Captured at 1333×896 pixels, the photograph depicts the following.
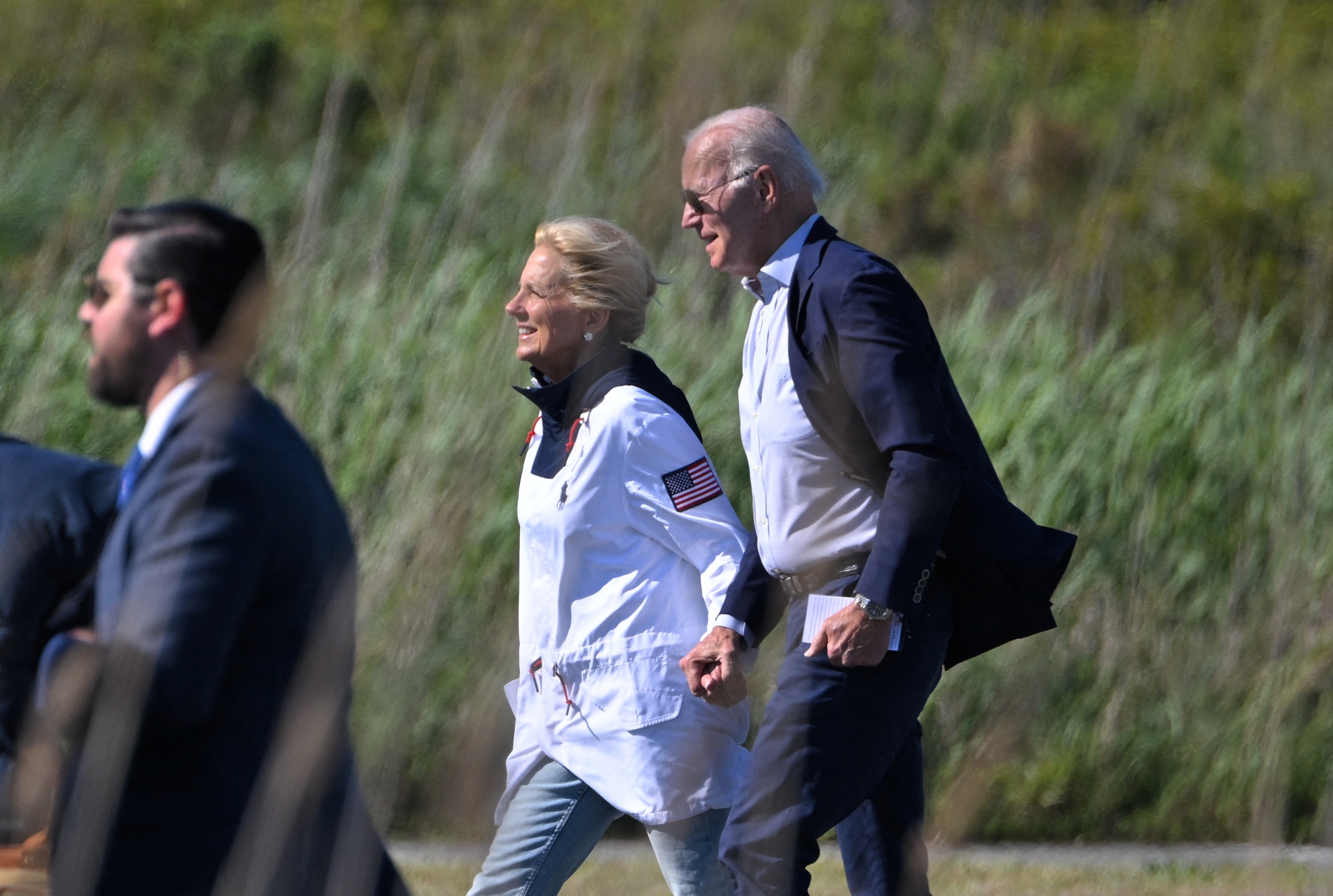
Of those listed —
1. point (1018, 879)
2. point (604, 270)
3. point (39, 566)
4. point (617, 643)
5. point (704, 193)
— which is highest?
point (704, 193)

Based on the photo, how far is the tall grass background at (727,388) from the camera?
3.97 metres

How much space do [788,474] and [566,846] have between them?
2.73 feet

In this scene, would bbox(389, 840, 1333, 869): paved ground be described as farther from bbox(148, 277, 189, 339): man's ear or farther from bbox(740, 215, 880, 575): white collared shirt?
bbox(148, 277, 189, 339): man's ear

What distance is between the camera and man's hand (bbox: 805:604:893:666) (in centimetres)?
265

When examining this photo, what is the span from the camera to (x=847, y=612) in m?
2.67

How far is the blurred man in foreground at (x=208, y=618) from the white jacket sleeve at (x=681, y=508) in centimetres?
113

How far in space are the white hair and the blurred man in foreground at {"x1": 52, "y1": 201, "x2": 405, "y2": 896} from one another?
1.20 metres

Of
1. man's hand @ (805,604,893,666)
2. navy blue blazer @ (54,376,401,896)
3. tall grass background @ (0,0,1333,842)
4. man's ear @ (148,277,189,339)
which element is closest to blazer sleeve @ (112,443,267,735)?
navy blue blazer @ (54,376,401,896)

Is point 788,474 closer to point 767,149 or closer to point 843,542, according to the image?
point 843,542

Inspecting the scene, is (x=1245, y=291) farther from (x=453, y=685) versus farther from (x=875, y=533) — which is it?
(x=875, y=533)

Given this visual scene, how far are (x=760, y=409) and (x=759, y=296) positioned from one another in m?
0.25

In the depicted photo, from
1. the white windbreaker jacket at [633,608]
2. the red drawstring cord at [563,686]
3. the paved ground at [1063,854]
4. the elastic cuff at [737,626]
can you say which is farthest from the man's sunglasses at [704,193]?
the paved ground at [1063,854]

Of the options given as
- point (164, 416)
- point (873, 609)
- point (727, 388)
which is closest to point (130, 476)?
point (164, 416)

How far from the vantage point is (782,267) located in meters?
2.94
